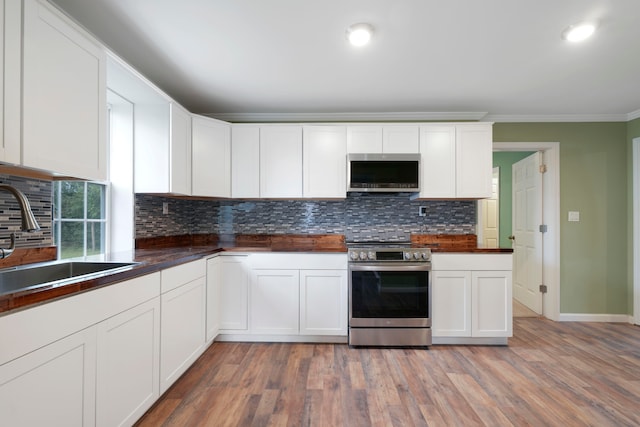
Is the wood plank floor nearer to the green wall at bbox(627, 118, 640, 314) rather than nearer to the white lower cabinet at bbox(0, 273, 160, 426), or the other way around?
the white lower cabinet at bbox(0, 273, 160, 426)

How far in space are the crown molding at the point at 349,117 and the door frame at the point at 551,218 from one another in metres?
0.58

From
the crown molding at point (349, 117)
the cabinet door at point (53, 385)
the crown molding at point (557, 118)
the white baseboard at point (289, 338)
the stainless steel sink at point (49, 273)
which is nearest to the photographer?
the cabinet door at point (53, 385)

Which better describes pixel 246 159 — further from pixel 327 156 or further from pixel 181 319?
pixel 181 319

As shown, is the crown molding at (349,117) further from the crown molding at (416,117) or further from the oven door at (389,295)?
the oven door at (389,295)

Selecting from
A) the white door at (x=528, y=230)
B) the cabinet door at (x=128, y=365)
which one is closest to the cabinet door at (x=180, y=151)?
the cabinet door at (x=128, y=365)

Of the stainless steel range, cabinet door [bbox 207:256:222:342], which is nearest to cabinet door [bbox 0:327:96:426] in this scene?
cabinet door [bbox 207:256:222:342]

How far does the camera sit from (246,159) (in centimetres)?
312

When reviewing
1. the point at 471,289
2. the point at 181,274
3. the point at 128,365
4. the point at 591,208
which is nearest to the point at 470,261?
the point at 471,289

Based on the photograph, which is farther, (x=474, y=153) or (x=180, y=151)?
(x=474, y=153)

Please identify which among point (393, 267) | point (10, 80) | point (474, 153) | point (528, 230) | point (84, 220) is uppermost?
point (474, 153)

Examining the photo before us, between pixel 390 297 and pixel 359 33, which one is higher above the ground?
pixel 359 33

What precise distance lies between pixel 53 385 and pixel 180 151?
77.4 inches

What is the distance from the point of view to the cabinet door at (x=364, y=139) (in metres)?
3.08

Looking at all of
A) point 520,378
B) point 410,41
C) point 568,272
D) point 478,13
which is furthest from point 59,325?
point 568,272
